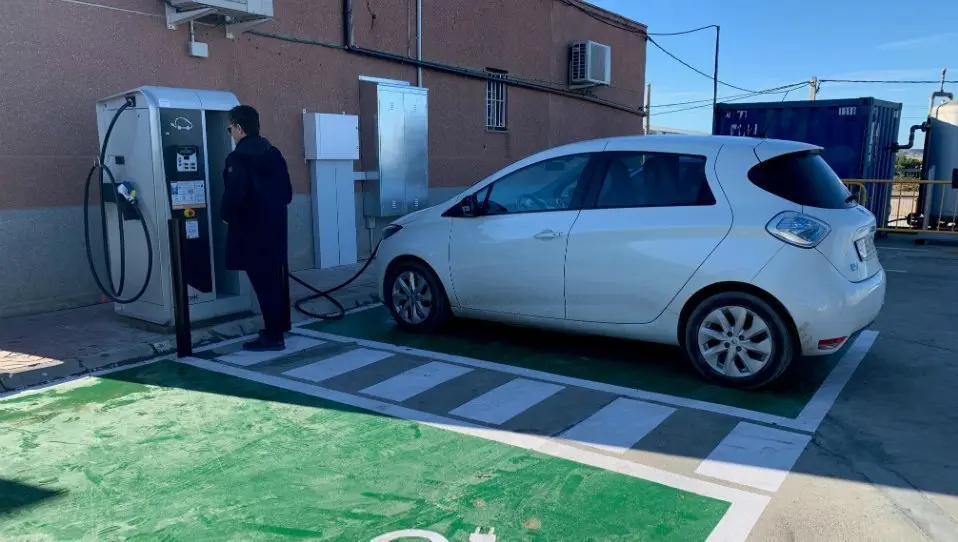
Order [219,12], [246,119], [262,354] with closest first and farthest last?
[246,119] → [262,354] → [219,12]

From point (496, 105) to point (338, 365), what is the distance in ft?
32.2

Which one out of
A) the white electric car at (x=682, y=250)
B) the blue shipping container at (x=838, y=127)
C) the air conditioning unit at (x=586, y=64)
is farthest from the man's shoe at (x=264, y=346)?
the air conditioning unit at (x=586, y=64)

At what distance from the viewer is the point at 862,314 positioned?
4926mm

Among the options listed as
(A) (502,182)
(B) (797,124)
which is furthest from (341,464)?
(B) (797,124)

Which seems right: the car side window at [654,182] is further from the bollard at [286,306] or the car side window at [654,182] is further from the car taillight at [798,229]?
the bollard at [286,306]

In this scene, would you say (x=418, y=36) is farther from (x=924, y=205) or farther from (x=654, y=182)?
(x=924, y=205)

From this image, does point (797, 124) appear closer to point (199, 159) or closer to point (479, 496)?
A: point (199, 159)

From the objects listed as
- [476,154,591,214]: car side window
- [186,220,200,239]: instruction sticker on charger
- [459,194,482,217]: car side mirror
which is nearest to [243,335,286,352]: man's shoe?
[186,220,200,239]: instruction sticker on charger

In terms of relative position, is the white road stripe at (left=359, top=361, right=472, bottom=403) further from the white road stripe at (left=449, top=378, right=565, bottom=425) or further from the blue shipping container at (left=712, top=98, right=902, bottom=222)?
the blue shipping container at (left=712, top=98, right=902, bottom=222)

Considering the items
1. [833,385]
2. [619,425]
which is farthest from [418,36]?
[619,425]

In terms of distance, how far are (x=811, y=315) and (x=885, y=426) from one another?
808 mm

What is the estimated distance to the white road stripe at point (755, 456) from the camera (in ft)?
12.3

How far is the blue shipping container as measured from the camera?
13.4 m

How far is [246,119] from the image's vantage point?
594 cm
